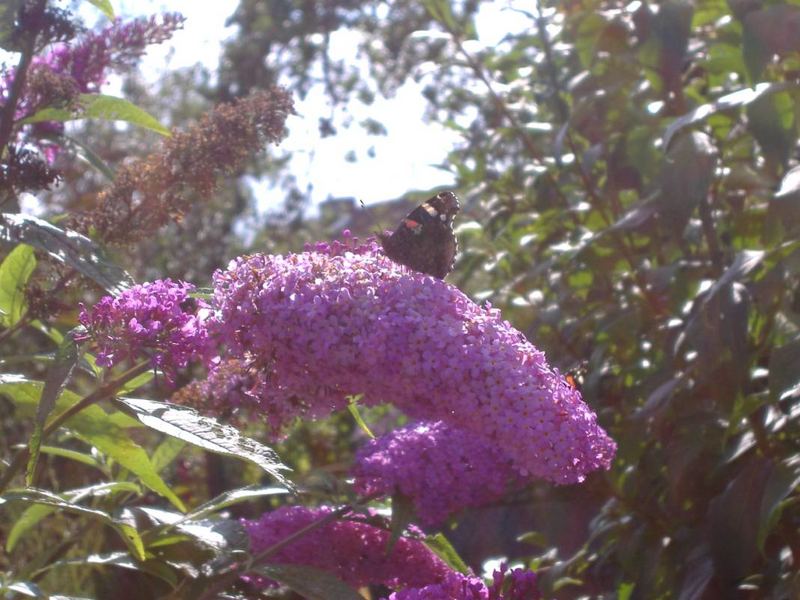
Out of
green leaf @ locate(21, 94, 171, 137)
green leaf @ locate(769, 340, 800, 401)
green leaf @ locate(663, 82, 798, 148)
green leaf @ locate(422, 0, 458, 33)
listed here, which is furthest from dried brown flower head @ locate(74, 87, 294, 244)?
green leaf @ locate(422, 0, 458, 33)

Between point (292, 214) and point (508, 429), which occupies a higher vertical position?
point (508, 429)

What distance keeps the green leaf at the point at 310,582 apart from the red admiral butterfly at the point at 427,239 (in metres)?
0.60

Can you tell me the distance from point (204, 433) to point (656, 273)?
1763mm

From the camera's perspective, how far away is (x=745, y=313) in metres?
2.40

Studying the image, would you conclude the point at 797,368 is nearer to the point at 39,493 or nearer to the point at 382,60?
the point at 39,493

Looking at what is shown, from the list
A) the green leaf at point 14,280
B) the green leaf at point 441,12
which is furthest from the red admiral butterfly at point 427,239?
the green leaf at point 441,12

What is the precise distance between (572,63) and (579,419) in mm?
2818

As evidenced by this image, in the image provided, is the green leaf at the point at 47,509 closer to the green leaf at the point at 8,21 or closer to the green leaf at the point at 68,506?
the green leaf at the point at 68,506

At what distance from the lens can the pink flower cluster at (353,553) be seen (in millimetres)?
2115

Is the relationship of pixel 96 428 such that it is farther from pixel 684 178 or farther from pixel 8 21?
pixel 684 178

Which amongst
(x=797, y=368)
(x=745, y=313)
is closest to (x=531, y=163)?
(x=745, y=313)

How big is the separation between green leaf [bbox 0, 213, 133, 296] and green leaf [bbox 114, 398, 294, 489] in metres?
0.21

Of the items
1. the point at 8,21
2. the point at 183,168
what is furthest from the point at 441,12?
the point at 8,21

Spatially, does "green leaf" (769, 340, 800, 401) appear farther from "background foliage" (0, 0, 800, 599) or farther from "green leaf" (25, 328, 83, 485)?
"green leaf" (25, 328, 83, 485)
